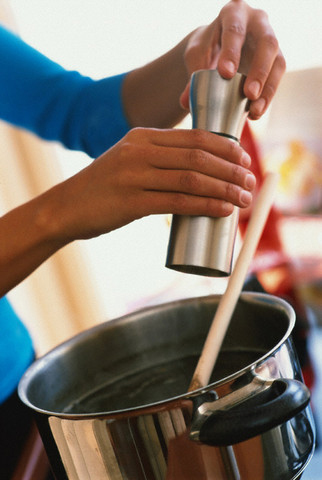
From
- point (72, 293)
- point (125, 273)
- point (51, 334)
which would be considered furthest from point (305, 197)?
point (51, 334)

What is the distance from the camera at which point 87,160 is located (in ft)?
5.59

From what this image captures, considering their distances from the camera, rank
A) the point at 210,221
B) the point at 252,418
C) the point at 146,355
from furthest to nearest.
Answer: the point at 146,355 → the point at 210,221 → the point at 252,418

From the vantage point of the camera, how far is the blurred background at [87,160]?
154 centimetres

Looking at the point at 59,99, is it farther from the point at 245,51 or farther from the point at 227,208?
the point at 227,208

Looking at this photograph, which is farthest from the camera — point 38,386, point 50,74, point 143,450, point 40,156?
point 40,156

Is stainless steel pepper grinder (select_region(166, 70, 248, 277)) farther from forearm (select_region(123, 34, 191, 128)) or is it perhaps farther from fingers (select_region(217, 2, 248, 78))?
forearm (select_region(123, 34, 191, 128))

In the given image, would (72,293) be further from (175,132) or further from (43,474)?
(175,132)

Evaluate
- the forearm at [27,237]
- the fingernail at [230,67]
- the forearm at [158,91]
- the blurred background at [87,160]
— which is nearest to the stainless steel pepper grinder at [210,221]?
the fingernail at [230,67]

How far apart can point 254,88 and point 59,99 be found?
40 centimetres

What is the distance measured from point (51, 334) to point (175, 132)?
1.39 m

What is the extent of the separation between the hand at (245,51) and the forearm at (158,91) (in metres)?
0.09

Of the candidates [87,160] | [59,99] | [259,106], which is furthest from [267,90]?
[87,160]

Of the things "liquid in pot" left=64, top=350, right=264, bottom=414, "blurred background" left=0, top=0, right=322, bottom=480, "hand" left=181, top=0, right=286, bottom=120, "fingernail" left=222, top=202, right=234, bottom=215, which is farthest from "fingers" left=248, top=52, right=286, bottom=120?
"blurred background" left=0, top=0, right=322, bottom=480

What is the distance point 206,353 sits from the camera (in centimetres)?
43
